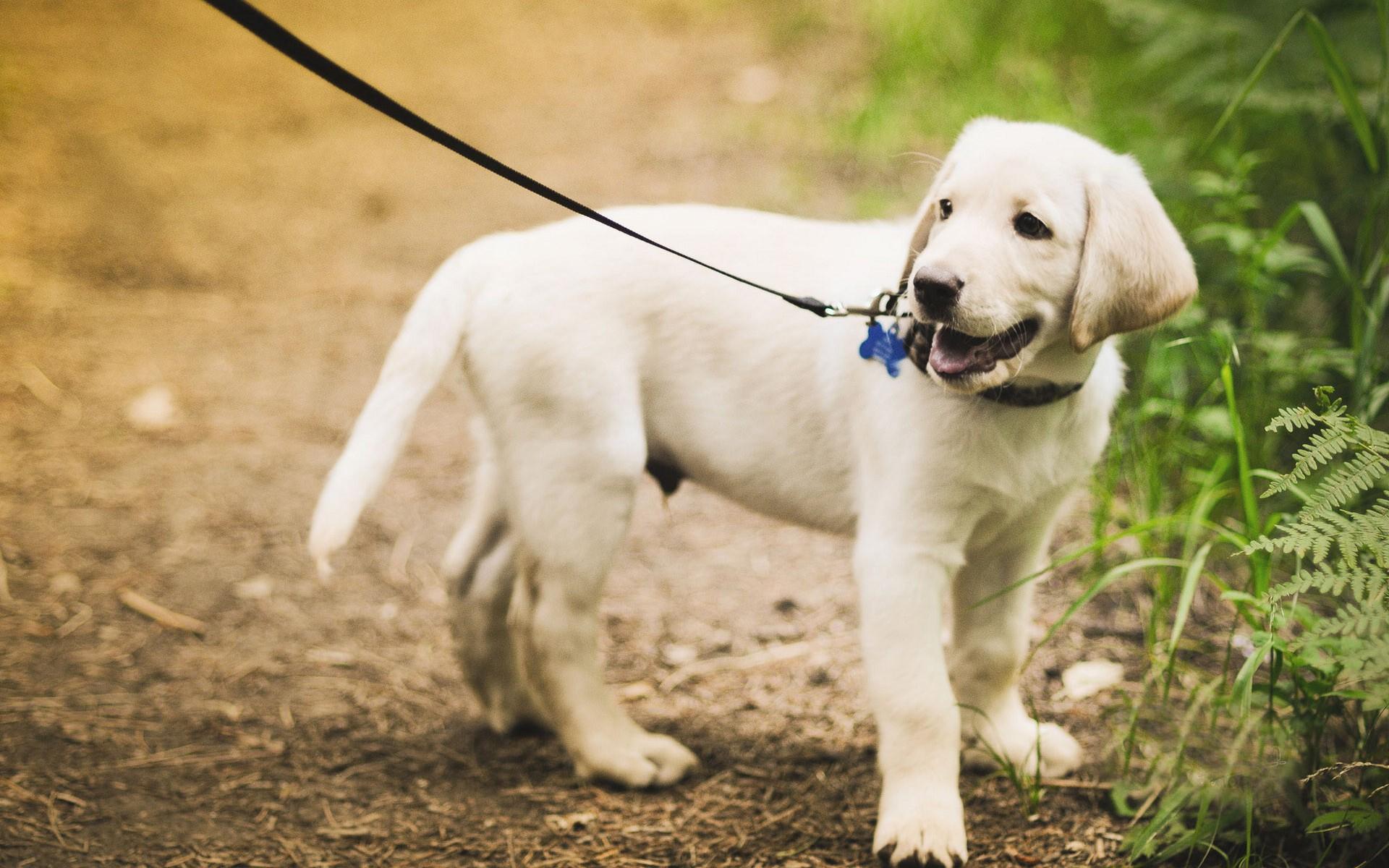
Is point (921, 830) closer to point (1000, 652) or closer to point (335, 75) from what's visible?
point (1000, 652)

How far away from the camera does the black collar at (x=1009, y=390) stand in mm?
2346

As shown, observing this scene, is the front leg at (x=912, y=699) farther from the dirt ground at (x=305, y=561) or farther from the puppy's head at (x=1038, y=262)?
the puppy's head at (x=1038, y=262)

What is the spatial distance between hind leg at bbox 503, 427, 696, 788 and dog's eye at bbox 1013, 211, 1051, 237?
0.94 meters

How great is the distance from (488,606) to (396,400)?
691mm

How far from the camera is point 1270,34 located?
13.8 feet

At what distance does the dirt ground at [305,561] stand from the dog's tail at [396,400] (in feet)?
2.45

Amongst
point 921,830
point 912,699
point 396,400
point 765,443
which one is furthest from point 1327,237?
point 396,400

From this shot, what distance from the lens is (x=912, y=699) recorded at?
235 centimetres

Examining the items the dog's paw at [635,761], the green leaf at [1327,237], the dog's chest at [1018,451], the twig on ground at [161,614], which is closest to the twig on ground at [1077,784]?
the dog's chest at [1018,451]

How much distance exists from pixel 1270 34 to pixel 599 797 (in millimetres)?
3571

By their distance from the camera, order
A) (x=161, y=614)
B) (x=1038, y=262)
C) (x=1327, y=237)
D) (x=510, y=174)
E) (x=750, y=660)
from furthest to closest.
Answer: (x=161, y=614) → (x=750, y=660) → (x=1327, y=237) → (x=1038, y=262) → (x=510, y=174)

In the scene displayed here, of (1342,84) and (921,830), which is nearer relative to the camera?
(921,830)

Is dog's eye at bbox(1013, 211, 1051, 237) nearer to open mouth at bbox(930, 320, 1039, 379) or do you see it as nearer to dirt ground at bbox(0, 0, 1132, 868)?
open mouth at bbox(930, 320, 1039, 379)

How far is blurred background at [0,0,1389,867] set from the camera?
2.45 m
